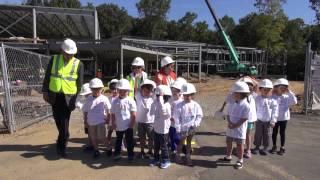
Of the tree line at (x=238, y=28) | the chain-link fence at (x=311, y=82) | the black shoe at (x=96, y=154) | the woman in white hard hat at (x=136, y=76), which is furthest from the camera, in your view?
the tree line at (x=238, y=28)

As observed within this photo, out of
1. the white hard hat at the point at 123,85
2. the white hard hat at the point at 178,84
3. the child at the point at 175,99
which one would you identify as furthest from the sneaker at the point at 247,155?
the white hard hat at the point at 123,85

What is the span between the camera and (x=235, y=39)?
7169cm

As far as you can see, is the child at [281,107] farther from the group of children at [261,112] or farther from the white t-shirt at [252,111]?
the white t-shirt at [252,111]

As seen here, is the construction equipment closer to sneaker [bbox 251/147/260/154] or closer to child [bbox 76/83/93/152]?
sneaker [bbox 251/147/260/154]

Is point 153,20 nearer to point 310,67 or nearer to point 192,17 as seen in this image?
point 192,17

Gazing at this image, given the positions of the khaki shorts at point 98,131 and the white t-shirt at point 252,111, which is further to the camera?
the khaki shorts at point 98,131

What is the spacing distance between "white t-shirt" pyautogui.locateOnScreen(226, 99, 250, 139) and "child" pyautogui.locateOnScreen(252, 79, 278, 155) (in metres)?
1.22

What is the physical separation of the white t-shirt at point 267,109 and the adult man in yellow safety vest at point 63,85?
11.7ft

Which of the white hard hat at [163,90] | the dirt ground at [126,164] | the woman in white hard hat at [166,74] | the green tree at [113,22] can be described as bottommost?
the dirt ground at [126,164]

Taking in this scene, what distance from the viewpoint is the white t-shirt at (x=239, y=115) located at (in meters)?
7.66

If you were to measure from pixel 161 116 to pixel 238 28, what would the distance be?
218ft

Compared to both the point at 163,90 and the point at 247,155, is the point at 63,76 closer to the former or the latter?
the point at 163,90

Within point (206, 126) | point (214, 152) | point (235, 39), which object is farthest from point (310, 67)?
point (235, 39)

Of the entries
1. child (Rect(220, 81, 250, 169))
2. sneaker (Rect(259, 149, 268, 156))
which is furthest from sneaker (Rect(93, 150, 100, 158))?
sneaker (Rect(259, 149, 268, 156))
